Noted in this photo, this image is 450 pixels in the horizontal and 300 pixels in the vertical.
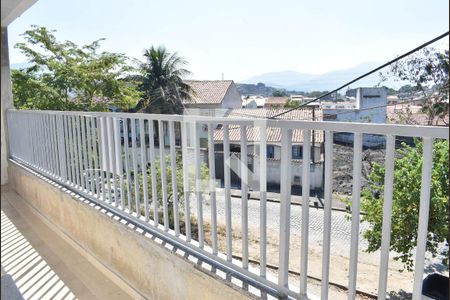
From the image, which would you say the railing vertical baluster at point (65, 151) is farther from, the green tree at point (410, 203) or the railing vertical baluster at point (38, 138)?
the green tree at point (410, 203)

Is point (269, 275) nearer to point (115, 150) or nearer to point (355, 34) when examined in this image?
point (115, 150)

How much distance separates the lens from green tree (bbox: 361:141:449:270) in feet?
9.30

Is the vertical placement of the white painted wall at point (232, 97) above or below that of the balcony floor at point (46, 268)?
above

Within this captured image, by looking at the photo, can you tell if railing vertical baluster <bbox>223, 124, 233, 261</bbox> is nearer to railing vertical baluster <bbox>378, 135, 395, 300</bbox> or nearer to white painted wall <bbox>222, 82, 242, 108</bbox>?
railing vertical baluster <bbox>378, 135, 395, 300</bbox>

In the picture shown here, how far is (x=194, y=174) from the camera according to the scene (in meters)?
2.03

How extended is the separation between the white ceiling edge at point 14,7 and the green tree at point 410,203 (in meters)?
3.86

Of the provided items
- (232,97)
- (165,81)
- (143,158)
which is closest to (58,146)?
(143,158)

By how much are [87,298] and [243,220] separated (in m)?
1.23

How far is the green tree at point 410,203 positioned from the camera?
2834mm

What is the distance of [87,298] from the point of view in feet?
7.29

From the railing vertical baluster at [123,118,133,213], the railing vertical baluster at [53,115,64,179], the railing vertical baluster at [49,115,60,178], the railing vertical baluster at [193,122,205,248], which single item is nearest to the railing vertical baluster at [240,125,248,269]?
the railing vertical baluster at [193,122,205,248]

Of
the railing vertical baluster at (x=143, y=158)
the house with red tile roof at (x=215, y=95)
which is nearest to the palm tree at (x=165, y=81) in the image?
the house with red tile roof at (x=215, y=95)

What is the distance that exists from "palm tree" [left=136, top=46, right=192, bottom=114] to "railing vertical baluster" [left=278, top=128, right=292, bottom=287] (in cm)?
1589

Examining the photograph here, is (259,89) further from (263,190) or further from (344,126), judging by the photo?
(344,126)
